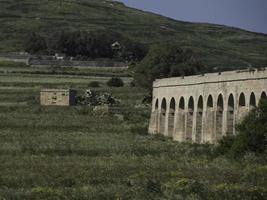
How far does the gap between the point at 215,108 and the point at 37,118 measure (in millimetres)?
18236

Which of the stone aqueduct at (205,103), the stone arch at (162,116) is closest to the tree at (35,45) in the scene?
the stone aqueduct at (205,103)

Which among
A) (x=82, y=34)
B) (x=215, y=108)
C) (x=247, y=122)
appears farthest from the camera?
(x=82, y=34)

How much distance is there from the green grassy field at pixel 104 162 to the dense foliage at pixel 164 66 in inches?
506

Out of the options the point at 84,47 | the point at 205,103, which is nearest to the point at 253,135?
the point at 205,103

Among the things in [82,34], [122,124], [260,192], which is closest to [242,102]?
[122,124]

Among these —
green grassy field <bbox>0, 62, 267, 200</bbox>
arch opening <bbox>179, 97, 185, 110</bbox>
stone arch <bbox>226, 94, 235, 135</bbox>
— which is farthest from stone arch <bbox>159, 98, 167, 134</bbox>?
stone arch <bbox>226, 94, 235, 135</bbox>

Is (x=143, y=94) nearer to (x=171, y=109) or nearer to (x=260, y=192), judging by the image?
(x=171, y=109)

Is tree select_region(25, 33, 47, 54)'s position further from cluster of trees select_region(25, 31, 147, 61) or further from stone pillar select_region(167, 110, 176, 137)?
stone pillar select_region(167, 110, 176, 137)

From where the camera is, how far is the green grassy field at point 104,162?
3425cm

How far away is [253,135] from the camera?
5106 centimetres

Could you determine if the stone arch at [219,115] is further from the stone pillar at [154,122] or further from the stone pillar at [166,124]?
the stone pillar at [154,122]

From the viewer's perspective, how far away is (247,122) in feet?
173

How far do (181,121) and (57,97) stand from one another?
21.4m

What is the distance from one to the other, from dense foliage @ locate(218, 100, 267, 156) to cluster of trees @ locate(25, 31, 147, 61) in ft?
310
